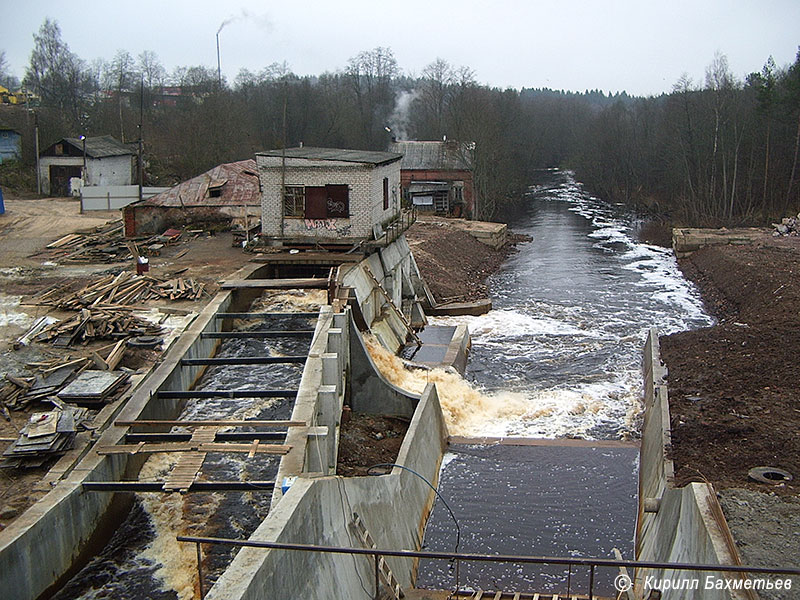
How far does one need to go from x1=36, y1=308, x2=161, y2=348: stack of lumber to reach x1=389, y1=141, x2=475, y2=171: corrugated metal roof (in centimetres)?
4112

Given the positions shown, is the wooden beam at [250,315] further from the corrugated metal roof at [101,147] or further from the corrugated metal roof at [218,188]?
the corrugated metal roof at [101,147]

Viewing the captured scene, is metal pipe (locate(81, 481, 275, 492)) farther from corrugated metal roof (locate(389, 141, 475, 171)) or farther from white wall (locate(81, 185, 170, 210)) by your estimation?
corrugated metal roof (locate(389, 141, 475, 171))

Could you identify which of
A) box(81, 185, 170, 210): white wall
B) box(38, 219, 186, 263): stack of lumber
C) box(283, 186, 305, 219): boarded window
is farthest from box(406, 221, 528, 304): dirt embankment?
box(81, 185, 170, 210): white wall

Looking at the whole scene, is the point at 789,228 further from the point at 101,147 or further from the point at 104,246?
the point at 101,147

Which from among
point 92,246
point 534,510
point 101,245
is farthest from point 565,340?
point 92,246

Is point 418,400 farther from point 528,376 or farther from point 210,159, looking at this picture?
point 210,159

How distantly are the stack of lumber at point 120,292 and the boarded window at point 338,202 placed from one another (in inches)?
193

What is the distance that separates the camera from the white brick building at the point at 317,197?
25.0m

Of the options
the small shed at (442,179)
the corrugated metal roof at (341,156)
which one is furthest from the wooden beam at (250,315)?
the small shed at (442,179)

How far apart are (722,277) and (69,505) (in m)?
31.6

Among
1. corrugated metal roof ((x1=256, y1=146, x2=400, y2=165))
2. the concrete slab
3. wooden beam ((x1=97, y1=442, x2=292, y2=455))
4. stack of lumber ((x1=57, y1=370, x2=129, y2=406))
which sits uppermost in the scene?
corrugated metal roof ((x1=256, y1=146, x2=400, y2=165))

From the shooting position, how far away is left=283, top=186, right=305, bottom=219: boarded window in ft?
82.5

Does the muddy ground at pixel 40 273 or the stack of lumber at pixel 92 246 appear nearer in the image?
the muddy ground at pixel 40 273

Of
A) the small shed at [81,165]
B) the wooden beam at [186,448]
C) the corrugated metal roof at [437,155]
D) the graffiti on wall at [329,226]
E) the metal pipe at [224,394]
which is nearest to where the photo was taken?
the wooden beam at [186,448]
